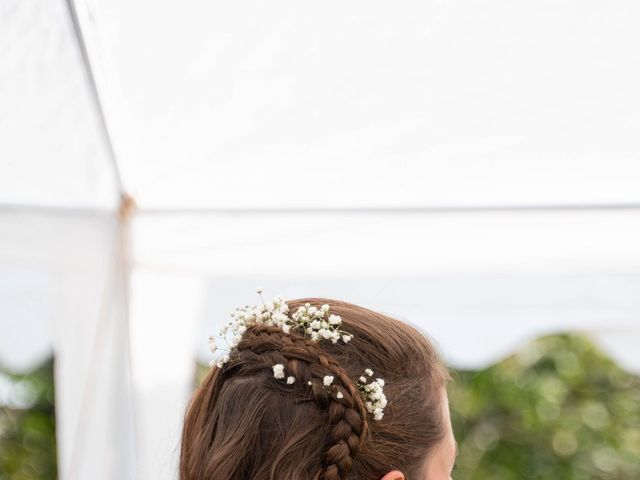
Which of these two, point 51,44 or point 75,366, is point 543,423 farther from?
point 51,44

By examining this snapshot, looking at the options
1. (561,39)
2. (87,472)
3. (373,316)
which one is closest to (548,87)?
(561,39)

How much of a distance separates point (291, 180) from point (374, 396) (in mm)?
1180

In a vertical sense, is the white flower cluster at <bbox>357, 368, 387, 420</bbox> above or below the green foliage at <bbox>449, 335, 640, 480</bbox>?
above

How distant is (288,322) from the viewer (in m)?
1.34

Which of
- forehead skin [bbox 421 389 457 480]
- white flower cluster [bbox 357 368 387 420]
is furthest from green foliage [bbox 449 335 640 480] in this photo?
white flower cluster [bbox 357 368 387 420]

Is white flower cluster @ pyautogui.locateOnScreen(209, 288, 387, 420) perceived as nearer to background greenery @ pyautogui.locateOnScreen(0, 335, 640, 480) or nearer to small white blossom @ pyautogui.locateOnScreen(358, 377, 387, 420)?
small white blossom @ pyautogui.locateOnScreen(358, 377, 387, 420)

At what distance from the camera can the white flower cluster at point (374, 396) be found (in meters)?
1.25

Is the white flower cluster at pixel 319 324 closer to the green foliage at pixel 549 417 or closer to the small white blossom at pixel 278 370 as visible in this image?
the small white blossom at pixel 278 370

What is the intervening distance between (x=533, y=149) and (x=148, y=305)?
1.14 meters

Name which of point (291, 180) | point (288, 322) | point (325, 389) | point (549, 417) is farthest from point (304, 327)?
point (549, 417)

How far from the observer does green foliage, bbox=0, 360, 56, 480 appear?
731cm

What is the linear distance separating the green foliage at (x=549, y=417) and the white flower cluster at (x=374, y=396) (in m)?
6.21

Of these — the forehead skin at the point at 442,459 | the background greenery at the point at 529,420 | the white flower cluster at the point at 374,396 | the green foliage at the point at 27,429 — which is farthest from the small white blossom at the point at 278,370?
the green foliage at the point at 27,429

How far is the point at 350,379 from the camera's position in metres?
1.26
